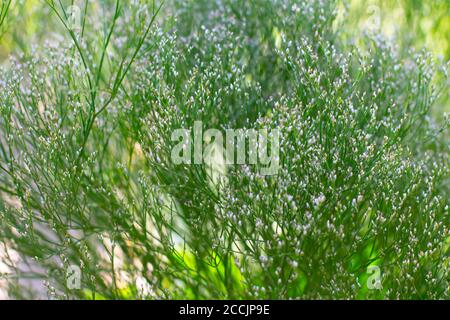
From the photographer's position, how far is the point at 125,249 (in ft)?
19.6

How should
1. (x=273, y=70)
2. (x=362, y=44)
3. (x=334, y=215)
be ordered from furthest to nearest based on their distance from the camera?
(x=362, y=44) → (x=273, y=70) → (x=334, y=215)

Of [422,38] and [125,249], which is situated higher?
[422,38]

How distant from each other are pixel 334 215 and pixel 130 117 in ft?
5.93

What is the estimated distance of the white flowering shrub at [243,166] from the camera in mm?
4695

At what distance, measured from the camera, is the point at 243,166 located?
15.9 ft

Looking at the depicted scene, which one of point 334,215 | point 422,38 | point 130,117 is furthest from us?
point 422,38

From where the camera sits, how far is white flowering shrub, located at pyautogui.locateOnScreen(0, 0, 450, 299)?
470 centimetres

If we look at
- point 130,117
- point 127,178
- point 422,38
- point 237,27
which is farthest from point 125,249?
point 422,38
